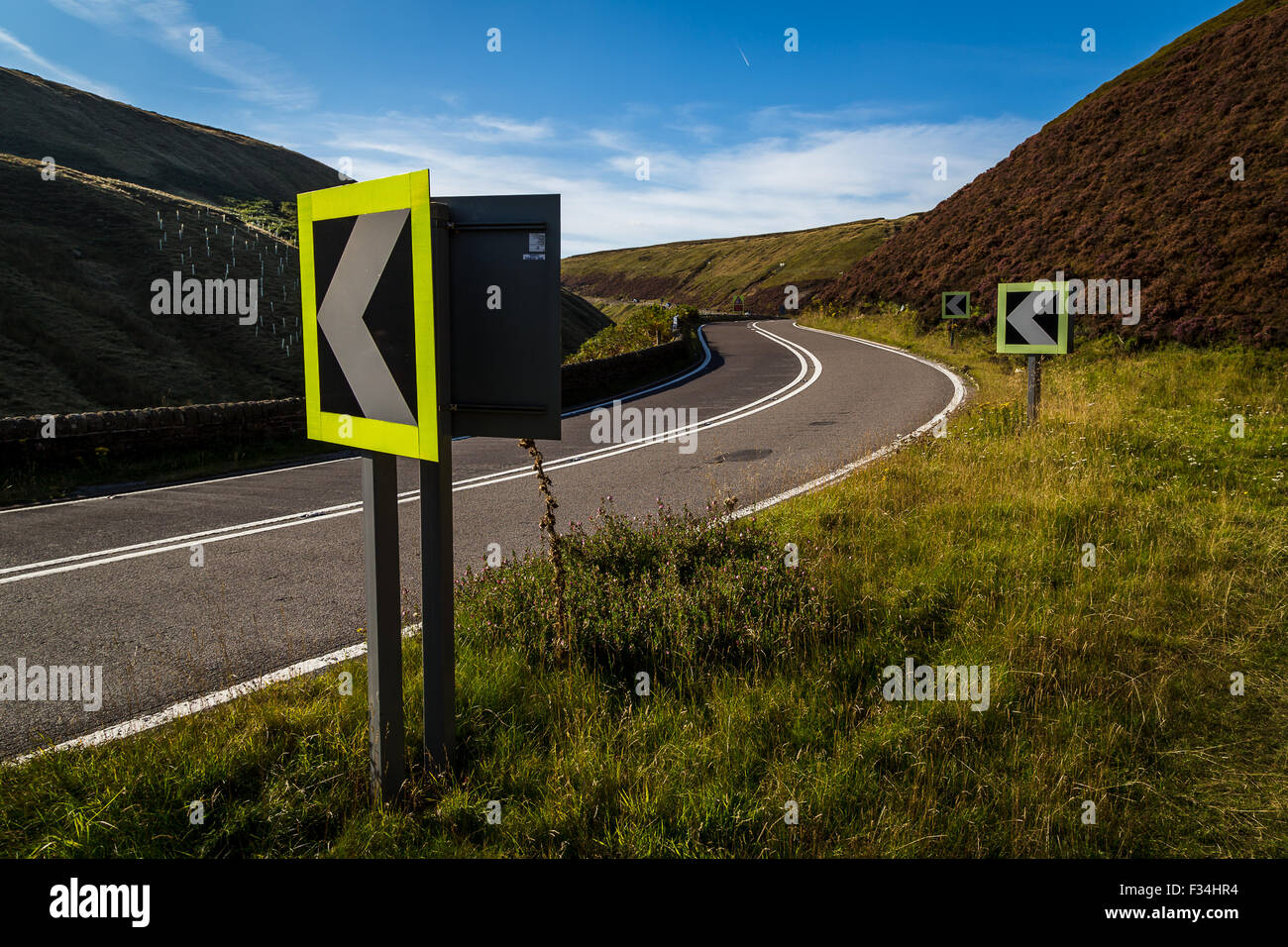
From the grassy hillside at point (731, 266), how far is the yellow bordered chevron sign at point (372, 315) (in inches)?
3127

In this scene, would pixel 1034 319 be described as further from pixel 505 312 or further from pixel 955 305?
pixel 955 305

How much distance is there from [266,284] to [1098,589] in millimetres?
35346

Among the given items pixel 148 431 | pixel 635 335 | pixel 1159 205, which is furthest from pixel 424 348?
pixel 1159 205

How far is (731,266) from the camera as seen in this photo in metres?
130

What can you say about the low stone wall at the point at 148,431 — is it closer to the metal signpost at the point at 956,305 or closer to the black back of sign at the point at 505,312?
the black back of sign at the point at 505,312

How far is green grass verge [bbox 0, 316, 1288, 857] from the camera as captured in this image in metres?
2.57

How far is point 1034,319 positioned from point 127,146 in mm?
71510

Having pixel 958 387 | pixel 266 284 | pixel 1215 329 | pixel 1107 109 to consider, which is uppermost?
pixel 1107 109

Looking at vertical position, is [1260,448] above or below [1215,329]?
below

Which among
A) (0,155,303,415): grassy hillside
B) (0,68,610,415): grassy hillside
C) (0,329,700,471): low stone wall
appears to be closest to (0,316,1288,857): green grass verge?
(0,329,700,471): low stone wall

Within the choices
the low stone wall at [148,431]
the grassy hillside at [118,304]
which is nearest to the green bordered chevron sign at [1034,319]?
the low stone wall at [148,431]
